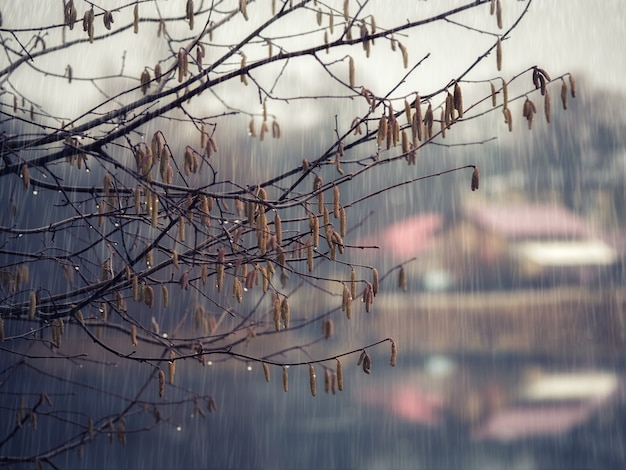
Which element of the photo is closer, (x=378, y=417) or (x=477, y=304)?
(x=378, y=417)

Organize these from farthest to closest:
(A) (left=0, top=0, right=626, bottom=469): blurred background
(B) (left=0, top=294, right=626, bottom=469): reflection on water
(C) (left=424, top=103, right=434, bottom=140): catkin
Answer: (A) (left=0, top=0, right=626, bottom=469): blurred background, (B) (left=0, top=294, right=626, bottom=469): reflection on water, (C) (left=424, top=103, right=434, bottom=140): catkin

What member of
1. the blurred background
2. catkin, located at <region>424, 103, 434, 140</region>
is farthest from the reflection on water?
catkin, located at <region>424, 103, 434, 140</region>

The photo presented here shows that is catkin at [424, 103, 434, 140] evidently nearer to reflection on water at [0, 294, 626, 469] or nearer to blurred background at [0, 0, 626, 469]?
reflection on water at [0, 294, 626, 469]

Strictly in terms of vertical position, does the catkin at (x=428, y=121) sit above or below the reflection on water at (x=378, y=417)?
above

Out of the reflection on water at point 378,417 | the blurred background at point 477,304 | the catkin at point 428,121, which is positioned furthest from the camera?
the blurred background at point 477,304

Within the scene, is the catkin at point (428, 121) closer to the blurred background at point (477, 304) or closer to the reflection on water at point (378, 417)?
the reflection on water at point (378, 417)

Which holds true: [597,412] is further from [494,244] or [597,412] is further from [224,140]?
[224,140]

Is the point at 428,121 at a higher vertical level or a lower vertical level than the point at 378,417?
higher

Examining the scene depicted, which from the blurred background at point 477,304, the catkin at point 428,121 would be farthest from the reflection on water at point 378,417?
the catkin at point 428,121

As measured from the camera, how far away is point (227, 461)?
8461mm

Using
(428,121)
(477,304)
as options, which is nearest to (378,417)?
(477,304)

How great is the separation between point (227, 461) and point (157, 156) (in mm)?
7027

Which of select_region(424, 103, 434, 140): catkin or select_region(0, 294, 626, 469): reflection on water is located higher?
select_region(424, 103, 434, 140): catkin

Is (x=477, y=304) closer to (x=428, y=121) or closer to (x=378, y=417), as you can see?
(x=378, y=417)
